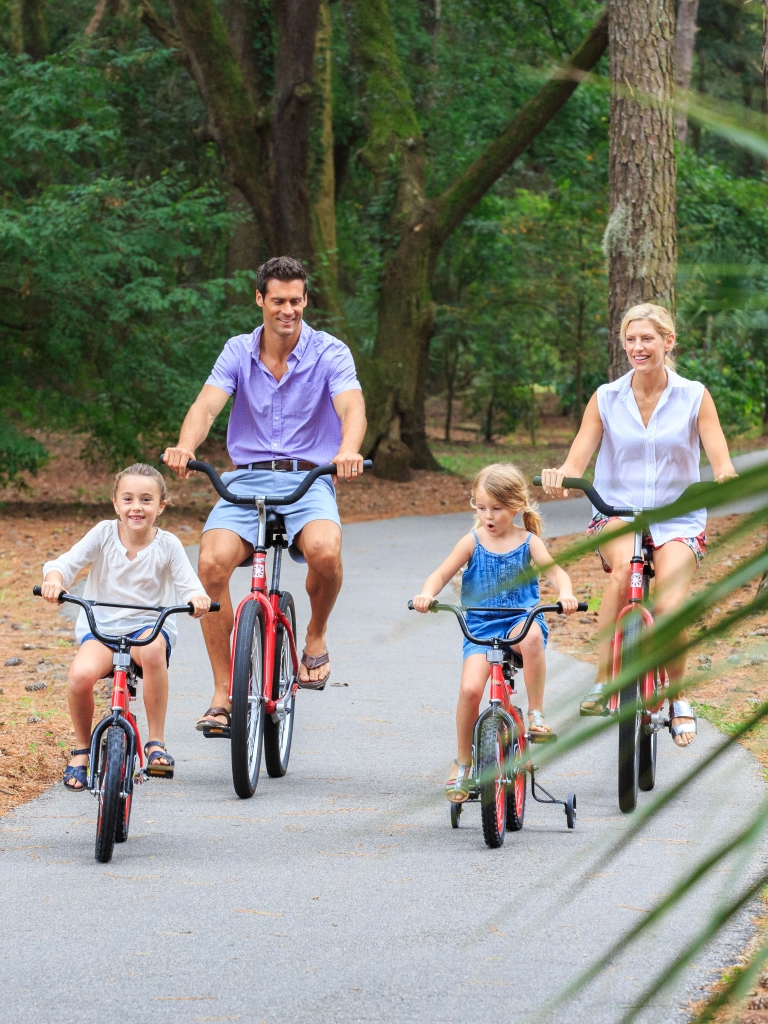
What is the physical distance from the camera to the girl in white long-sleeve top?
5.12 meters

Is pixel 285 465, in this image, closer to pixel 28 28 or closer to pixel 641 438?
pixel 641 438

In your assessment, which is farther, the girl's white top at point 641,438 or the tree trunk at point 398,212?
the tree trunk at point 398,212

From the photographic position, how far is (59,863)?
15.4 feet

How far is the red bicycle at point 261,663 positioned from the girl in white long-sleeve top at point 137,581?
0.93ft

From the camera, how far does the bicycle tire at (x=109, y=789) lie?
4.59m

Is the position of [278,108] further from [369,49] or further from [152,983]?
[152,983]

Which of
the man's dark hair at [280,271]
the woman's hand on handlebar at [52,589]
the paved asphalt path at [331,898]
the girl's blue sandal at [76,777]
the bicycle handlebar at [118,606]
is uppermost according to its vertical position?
the man's dark hair at [280,271]

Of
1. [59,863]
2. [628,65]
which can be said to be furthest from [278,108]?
[59,863]

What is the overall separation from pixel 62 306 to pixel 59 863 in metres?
12.1

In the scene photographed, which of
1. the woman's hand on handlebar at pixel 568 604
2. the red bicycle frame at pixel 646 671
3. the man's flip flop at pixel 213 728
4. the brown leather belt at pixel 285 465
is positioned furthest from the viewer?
the brown leather belt at pixel 285 465

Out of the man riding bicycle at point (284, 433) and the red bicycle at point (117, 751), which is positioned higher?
the man riding bicycle at point (284, 433)

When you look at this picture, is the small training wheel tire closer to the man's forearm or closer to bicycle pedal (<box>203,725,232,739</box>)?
bicycle pedal (<box>203,725,232,739</box>)

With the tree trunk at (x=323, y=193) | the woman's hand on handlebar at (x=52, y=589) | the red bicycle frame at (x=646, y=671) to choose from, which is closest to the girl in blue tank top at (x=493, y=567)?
the woman's hand on handlebar at (x=52, y=589)

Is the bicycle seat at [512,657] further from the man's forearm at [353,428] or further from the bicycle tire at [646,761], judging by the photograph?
the man's forearm at [353,428]
